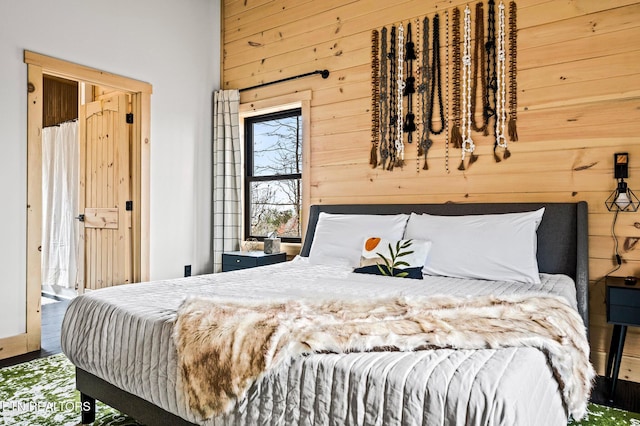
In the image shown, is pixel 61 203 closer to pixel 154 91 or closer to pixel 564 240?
pixel 154 91

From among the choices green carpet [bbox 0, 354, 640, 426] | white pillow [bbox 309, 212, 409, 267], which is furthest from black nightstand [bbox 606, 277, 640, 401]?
white pillow [bbox 309, 212, 409, 267]

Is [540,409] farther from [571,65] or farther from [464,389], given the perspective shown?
[571,65]

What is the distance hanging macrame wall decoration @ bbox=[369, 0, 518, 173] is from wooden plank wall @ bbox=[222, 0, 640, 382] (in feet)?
0.18

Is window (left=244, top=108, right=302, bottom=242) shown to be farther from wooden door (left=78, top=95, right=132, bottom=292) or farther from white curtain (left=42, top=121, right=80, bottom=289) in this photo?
white curtain (left=42, top=121, right=80, bottom=289)

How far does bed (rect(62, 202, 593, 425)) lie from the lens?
1.04 m

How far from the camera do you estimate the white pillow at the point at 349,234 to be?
118 inches

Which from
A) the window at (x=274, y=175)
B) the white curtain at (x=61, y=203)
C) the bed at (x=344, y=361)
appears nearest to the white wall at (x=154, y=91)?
the window at (x=274, y=175)

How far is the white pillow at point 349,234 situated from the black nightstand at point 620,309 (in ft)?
4.04

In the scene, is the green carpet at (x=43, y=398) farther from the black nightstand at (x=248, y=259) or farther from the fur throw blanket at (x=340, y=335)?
the black nightstand at (x=248, y=259)

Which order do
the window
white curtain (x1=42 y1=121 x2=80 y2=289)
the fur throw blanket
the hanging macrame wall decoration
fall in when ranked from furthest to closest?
white curtain (x1=42 y1=121 x2=80 y2=289), the window, the hanging macrame wall decoration, the fur throw blanket

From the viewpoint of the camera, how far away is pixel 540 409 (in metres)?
1.12

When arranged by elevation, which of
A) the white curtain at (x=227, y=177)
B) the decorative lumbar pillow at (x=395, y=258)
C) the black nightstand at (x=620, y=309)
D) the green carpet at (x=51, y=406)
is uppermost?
the white curtain at (x=227, y=177)

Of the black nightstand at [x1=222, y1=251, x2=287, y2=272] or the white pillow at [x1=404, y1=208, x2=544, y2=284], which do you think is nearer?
the white pillow at [x1=404, y1=208, x2=544, y2=284]

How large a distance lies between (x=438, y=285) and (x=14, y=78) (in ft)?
10.3
